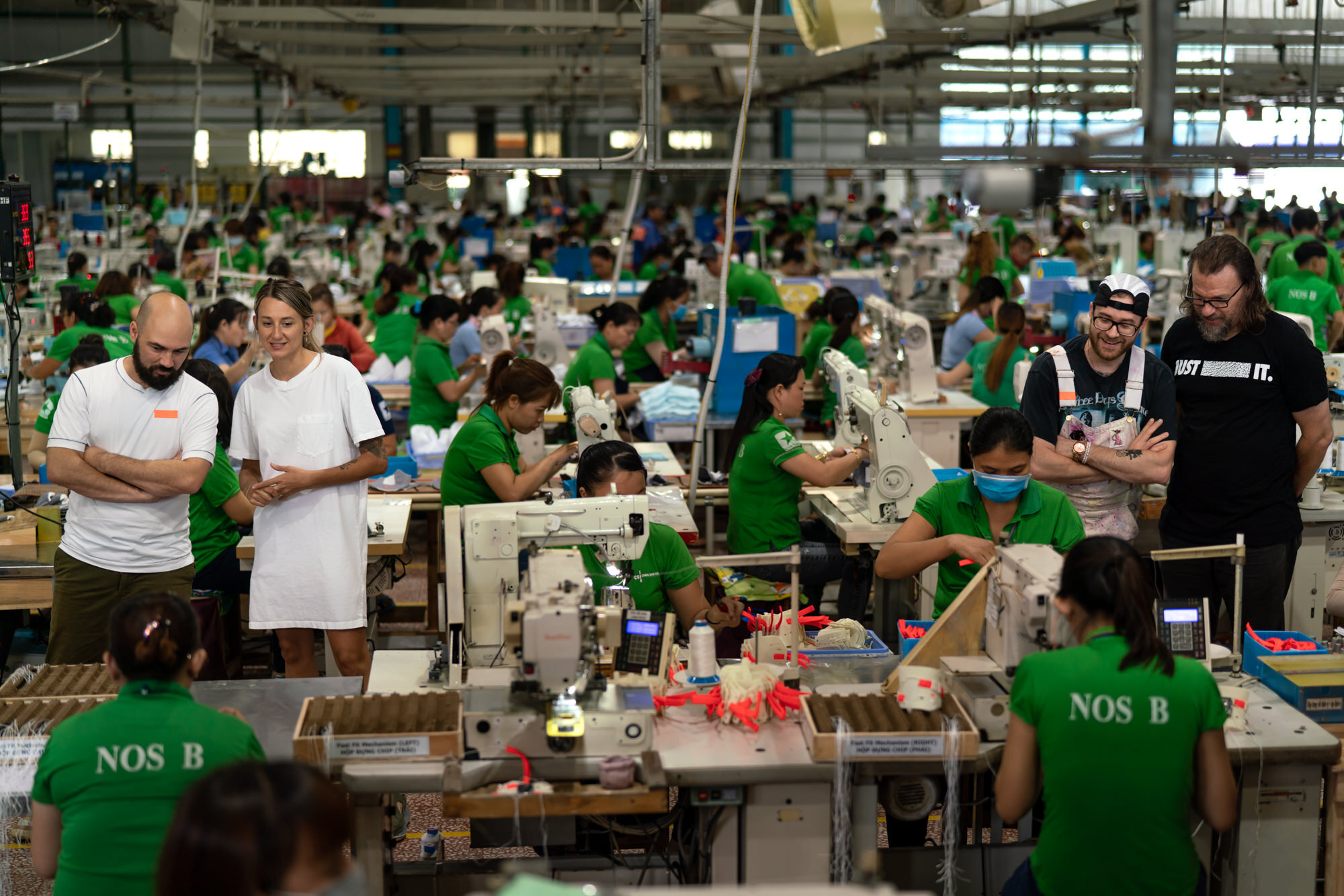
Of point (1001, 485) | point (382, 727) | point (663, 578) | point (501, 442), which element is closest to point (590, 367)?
point (501, 442)

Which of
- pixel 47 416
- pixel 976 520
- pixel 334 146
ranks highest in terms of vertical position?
pixel 334 146

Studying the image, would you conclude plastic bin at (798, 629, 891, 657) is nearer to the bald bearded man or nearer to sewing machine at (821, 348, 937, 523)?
sewing machine at (821, 348, 937, 523)

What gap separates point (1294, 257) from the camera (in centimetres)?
859

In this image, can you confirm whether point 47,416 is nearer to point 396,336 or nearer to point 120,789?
point 396,336

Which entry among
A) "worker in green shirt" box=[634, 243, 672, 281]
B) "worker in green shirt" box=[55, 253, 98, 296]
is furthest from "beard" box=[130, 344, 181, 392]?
"worker in green shirt" box=[634, 243, 672, 281]

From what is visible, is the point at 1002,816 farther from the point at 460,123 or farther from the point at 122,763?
the point at 460,123

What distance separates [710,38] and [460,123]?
638 inches

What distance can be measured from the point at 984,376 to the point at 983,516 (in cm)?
343

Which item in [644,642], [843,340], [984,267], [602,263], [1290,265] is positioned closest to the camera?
[644,642]

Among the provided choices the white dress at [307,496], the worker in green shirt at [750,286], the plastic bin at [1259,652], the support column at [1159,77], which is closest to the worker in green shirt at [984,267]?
Result: the worker in green shirt at [750,286]

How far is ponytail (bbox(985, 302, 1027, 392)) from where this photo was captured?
6.52 m

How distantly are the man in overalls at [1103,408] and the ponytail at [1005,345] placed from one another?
9.16 feet

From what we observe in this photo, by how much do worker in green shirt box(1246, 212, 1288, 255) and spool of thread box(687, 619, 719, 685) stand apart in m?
8.26

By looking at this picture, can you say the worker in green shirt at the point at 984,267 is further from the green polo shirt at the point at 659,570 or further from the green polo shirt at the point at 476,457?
the green polo shirt at the point at 659,570
